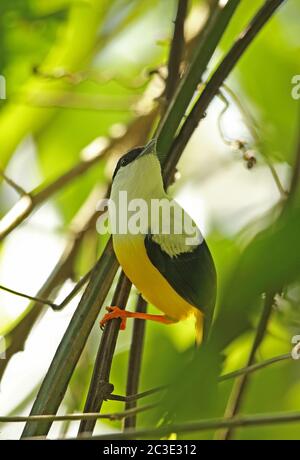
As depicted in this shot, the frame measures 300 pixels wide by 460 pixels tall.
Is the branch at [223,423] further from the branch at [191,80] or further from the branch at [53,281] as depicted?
the branch at [53,281]

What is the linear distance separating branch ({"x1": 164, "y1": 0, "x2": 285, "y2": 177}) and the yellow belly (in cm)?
17

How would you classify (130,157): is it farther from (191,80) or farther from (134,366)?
(134,366)

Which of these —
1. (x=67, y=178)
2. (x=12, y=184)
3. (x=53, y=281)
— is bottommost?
(x=53, y=281)

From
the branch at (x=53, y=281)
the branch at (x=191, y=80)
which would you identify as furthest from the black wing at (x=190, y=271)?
the branch at (x=53, y=281)

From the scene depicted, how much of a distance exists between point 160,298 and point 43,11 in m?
0.88

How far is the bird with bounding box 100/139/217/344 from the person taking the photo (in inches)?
53.1

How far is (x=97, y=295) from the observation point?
1089mm

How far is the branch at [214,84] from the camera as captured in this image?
124 cm

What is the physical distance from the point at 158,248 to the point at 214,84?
376 mm

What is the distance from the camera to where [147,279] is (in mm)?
1396

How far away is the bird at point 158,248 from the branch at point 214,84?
0.14 metres

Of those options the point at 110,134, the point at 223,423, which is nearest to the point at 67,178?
the point at 110,134

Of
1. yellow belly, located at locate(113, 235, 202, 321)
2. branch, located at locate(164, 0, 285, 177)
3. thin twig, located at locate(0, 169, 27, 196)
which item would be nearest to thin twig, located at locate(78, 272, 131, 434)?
yellow belly, located at locate(113, 235, 202, 321)
